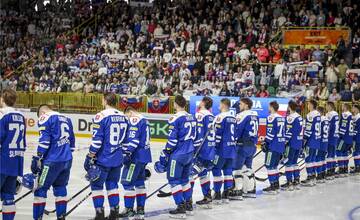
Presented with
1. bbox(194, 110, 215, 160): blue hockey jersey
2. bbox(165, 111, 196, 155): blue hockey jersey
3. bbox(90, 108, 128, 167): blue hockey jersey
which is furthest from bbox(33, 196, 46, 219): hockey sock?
bbox(194, 110, 215, 160): blue hockey jersey

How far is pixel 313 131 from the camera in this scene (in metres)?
14.0

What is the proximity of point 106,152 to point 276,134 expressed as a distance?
15.0 feet

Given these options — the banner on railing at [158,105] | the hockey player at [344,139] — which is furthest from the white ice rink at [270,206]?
the banner on railing at [158,105]

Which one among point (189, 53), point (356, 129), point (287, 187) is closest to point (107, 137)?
point (287, 187)

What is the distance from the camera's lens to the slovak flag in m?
21.9

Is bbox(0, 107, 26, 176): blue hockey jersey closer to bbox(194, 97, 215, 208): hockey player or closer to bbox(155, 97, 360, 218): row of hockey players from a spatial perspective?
bbox(155, 97, 360, 218): row of hockey players

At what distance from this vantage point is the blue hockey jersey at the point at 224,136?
11.2 m

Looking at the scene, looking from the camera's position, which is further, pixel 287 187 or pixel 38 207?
pixel 287 187

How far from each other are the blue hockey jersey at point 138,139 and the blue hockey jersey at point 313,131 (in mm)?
5364

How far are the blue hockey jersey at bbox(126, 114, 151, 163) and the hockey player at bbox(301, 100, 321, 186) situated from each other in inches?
212

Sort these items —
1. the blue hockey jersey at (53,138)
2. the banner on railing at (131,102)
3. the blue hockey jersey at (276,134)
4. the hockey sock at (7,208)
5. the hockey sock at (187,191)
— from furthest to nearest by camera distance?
the banner on railing at (131,102) → the blue hockey jersey at (276,134) → the hockey sock at (187,191) → the blue hockey jersey at (53,138) → the hockey sock at (7,208)

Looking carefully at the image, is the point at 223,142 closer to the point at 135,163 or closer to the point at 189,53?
the point at 135,163

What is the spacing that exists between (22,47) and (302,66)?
14089 mm

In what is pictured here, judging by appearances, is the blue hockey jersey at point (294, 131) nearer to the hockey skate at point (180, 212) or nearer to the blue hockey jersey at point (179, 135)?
the blue hockey jersey at point (179, 135)
